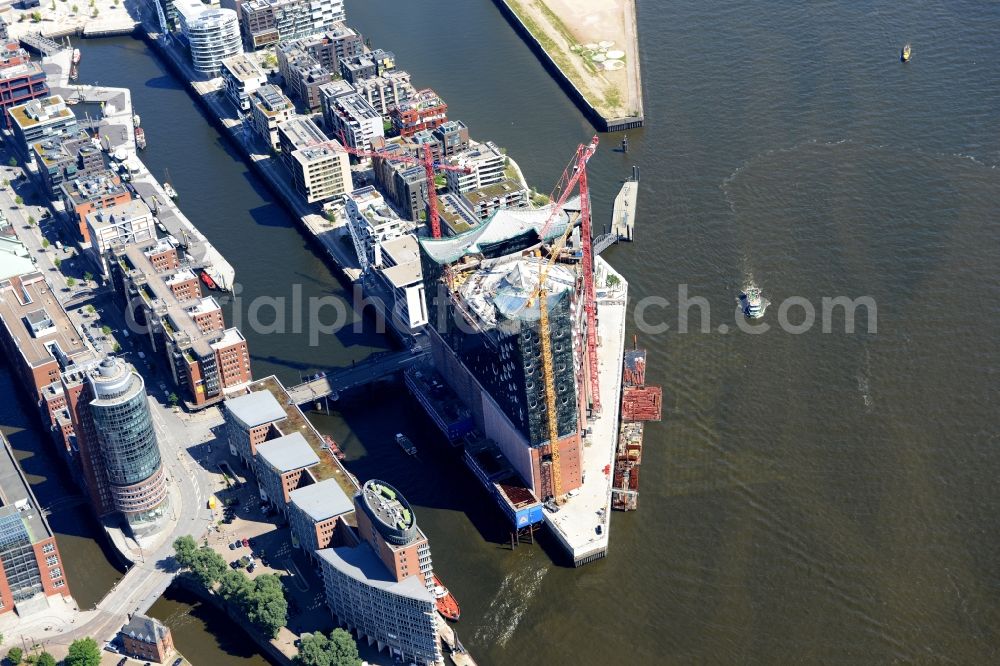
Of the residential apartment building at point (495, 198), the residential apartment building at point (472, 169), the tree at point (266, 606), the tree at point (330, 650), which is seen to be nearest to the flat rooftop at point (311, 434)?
the tree at point (266, 606)

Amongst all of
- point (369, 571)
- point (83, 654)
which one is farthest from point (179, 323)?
point (369, 571)

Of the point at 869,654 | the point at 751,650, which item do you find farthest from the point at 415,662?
the point at 869,654

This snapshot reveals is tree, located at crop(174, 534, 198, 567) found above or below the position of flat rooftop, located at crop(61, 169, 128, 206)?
below

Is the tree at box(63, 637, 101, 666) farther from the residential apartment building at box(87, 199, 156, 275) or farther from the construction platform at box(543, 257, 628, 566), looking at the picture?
the residential apartment building at box(87, 199, 156, 275)

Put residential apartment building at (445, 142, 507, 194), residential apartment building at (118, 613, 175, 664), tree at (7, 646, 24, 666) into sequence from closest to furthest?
residential apartment building at (118, 613, 175, 664) → tree at (7, 646, 24, 666) → residential apartment building at (445, 142, 507, 194)

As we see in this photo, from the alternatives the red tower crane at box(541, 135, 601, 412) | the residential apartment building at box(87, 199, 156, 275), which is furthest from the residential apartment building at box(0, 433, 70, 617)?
the red tower crane at box(541, 135, 601, 412)

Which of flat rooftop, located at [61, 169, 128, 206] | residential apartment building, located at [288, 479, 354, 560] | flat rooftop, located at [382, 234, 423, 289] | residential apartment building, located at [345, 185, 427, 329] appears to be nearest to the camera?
residential apartment building, located at [288, 479, 354, 560]

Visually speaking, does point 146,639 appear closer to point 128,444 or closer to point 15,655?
point 15,655

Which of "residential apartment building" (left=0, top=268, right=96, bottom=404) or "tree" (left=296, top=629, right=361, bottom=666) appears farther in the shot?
"residential apartment building" (left=0, top=268, right=96, bottom=404)

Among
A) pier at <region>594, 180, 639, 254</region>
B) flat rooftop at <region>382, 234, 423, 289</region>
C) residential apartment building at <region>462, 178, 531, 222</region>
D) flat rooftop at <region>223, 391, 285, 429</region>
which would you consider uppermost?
residential apartment building at <region>462, 178, 531, 222</region>
